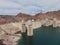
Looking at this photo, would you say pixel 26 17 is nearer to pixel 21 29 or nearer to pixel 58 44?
pixel 21 29

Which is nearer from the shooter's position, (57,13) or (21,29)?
(21,29)

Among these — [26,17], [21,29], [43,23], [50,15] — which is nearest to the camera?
[21,29]

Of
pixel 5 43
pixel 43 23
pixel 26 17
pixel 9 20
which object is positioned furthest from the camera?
pixel 26 17

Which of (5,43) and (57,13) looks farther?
(57,13)

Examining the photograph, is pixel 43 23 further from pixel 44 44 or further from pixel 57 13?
pixel 44 44

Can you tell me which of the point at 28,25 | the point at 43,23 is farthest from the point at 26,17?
the point at 28,25

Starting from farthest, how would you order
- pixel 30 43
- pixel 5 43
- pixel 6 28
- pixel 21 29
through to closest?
1. pixel 21 29
2. pixel 6 28
3. pixel 30 43
4. pixel 5 43

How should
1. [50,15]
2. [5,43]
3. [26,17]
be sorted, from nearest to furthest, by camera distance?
[5,43] < [26,17] < [50,15]

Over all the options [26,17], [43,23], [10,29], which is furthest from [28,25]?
[26,17]
